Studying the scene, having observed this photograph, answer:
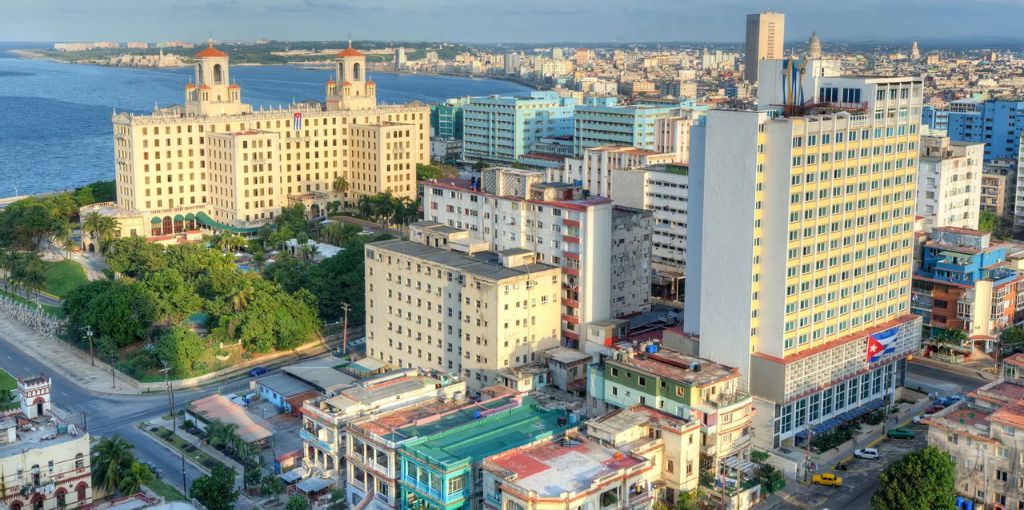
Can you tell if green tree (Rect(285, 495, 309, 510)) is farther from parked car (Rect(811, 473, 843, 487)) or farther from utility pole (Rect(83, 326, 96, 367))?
utility pole (Rect(83, 326, 96, 367))

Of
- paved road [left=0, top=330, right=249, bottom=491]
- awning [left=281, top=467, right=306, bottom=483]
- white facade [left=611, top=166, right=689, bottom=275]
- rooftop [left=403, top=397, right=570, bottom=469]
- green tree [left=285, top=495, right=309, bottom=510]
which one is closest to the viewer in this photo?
rooftop [left=403, top=397, right=570, bottom=469]

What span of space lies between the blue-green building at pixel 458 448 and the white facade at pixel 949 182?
4301 cm

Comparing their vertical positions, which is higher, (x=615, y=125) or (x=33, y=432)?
(x=615, y=125)

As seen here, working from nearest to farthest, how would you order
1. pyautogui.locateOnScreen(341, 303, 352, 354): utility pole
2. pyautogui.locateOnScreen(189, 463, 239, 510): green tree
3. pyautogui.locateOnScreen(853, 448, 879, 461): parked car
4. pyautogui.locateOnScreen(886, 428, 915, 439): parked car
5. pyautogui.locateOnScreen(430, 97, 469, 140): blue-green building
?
1. pyautogui.locateOnScreen(189, 463, 239, 510): green tree
2. pyautogui.locateOnScreen(853, 448, 879, 461): parked car
3. pyautogui.locateOnScreen(886, 428, 915, 439): parked car
4. pyautogui.locateOnScreen(341, 303, 352, 354): utility pole
5. pyautogui.locateOnScreen(430, 97, 469, 140): blue-green building

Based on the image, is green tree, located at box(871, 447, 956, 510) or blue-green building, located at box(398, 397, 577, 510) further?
green tree, located at box(871, 447, 956, 510)

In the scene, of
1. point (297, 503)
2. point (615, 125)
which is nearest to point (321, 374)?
point (297, 503)

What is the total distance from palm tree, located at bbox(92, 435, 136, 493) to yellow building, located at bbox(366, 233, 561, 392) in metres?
17.3

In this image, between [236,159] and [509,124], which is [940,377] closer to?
[236,159]

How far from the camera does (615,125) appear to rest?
399 ft

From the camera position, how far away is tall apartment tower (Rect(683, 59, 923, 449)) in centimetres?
4691

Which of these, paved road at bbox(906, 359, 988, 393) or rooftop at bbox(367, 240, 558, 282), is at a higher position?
rooftop at bbox(367, 240, 558, 282)

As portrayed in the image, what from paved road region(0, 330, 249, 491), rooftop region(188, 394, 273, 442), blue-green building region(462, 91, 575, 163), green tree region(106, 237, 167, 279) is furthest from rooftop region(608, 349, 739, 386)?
blue-green building region(462, 91, 575, 163)

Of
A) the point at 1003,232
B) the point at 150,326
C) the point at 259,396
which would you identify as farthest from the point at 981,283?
the point at 150,326

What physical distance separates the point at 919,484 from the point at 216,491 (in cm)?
2742
